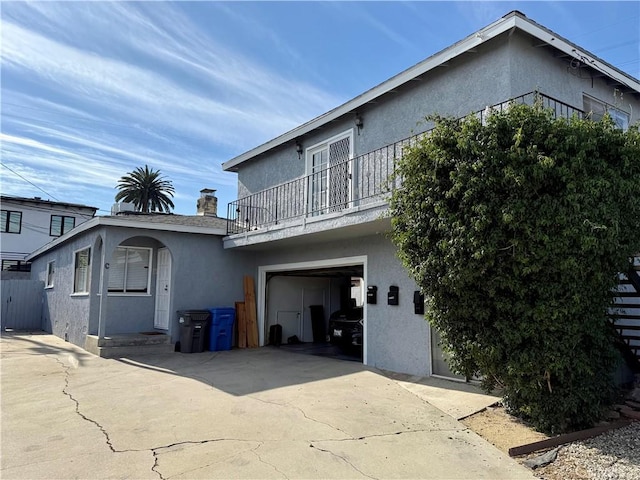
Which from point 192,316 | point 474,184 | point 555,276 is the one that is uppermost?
point 474,184

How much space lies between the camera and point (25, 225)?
3058cm

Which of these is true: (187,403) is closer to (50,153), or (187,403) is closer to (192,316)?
(192,316)

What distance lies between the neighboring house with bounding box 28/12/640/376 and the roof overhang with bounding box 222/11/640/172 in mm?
23

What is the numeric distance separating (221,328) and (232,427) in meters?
7.01

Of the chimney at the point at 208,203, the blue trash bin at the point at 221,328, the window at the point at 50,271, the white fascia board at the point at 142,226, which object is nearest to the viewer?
the white fascia board at the point at 142,226

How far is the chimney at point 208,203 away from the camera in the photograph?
56.3ft

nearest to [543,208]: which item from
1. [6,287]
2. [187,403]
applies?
[187,403]

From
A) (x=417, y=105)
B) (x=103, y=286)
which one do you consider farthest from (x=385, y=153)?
(x=103, y=286)

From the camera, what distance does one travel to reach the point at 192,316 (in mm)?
11453

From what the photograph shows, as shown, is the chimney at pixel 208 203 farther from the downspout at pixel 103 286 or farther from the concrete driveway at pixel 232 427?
the concrete driveway at pixel 232 427

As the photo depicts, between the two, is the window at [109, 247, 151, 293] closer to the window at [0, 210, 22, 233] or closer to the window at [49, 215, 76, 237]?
the window at [49, 215, 76, 237]

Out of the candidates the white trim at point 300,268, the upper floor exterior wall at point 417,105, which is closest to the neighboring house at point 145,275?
the white trim at point 300,268

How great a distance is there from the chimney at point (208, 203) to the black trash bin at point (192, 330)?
635 cm

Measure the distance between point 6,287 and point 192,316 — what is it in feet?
43.8
